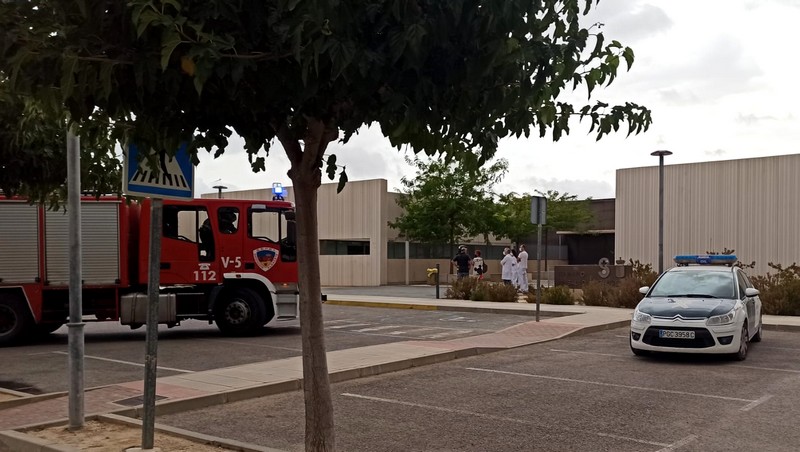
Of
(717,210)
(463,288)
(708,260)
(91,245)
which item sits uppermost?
(717,210)

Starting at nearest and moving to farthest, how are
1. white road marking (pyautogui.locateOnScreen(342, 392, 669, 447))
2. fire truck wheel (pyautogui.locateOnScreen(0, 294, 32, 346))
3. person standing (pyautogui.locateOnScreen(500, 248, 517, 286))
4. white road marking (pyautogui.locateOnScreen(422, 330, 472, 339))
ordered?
1. white road marking (pyautogui.locateOnScreen(342, 392, 669, 447))
2. fire truck wheel (pyautogui.locateOnScreen(0, 294, 32, 346))
3. white road marking (pyautogui.locateOnScreen(422, 330, 472, 339))
4. person standing (pyautogui.locateOnScreen(500, 248, 517, 286))

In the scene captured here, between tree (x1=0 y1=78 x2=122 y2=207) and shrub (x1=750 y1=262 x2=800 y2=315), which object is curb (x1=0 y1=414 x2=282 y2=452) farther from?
shrub (x1=750 y1=262 x2=800 y2=315)

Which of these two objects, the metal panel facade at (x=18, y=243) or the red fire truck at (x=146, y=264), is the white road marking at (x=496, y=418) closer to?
the red fire truck at (x=146, y=264)

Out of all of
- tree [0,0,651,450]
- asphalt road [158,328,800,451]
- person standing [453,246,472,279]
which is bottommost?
asphalt road [158,328,800,451]

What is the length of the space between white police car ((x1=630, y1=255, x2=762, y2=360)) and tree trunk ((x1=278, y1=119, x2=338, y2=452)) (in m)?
8.04

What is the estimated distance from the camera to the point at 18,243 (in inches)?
569

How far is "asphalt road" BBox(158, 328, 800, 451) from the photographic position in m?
7.19

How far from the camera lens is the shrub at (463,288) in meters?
25.1

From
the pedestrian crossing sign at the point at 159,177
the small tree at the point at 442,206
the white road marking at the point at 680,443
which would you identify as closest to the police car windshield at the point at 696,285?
the white road marking at the point at 680,443

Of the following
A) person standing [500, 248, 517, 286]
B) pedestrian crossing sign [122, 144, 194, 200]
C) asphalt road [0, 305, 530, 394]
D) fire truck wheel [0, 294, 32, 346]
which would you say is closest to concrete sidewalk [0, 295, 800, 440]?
asphalt road [0, 305, 530, 394]

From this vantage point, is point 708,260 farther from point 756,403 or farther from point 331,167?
point 331,167

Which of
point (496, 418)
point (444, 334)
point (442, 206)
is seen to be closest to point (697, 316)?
point (496, 418)

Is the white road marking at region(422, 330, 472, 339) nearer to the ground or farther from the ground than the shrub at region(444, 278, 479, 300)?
nearer to the ground

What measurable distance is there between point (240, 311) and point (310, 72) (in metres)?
11.9
